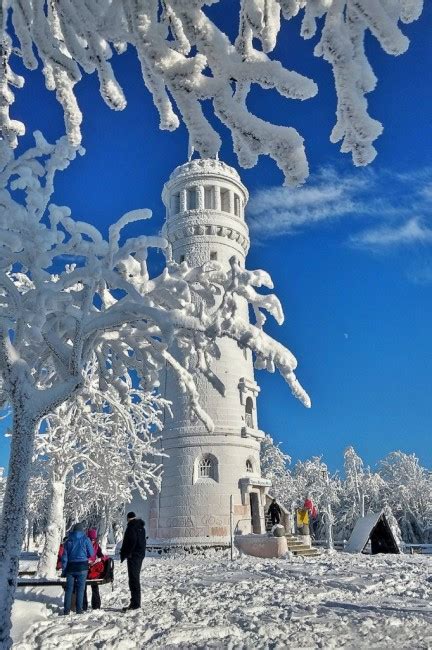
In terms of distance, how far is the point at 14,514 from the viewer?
678 cm

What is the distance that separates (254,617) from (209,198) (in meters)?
26.5

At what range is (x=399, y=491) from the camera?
54.5 metres

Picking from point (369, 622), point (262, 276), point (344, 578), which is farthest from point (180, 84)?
point (344, 578)

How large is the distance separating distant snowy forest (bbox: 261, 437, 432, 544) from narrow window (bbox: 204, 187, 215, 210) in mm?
30872

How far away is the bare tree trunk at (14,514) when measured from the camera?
6121 millimetres

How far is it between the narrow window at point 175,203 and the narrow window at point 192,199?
2.70 ft

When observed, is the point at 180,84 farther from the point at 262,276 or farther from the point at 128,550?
the point at 128,550

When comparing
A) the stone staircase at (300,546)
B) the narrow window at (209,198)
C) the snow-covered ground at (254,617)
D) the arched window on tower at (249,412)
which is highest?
the narrow window at (209,198)

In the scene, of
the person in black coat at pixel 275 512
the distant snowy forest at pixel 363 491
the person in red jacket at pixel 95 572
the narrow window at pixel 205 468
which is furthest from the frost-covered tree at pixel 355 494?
the person in red jacket at pixel 95 572

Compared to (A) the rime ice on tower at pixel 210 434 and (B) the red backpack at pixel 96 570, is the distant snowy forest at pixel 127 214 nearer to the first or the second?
(B) the red backpack at pixel 96 570

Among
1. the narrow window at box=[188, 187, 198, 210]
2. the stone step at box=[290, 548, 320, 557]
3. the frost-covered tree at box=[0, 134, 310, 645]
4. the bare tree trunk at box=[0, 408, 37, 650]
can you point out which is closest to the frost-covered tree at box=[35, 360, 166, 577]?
the frost-covered tree at box=[0, 134, 310, 645]

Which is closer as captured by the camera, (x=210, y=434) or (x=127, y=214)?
(x=127, y=214)

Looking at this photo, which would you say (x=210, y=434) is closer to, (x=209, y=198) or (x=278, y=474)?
(x=209, y=198)

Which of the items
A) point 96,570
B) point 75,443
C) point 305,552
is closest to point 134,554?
point 96,570
